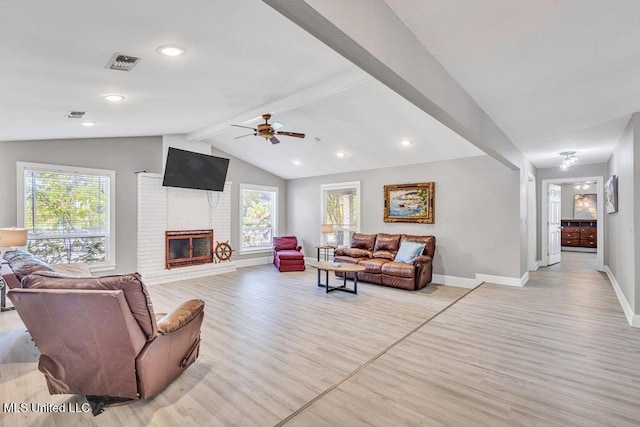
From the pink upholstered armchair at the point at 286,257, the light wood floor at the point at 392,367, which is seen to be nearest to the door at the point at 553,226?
the light wood floor at the point at 392,367

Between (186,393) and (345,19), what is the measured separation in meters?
2.69

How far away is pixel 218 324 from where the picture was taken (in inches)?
154

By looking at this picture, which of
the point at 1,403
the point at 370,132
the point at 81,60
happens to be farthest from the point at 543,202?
the point at 1,403

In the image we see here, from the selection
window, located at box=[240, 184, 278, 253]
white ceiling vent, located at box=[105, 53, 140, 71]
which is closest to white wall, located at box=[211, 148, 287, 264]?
window, located at box=[240, 184, 278, 253]

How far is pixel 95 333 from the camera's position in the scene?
6.84 ft

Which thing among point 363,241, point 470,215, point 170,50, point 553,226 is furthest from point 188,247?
point 553,226

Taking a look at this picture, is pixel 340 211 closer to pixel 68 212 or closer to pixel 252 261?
pixel 252 261

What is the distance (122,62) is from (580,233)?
13783 millimetres

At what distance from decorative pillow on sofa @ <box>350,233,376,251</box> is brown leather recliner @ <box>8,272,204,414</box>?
5068mm

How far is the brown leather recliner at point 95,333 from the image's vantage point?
2.02 meters

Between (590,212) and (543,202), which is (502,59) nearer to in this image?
(543,202)

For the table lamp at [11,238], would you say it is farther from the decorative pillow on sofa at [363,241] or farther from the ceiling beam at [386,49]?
the decorative pillow on sofa at [363,241]

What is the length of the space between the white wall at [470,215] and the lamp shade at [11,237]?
6115mm

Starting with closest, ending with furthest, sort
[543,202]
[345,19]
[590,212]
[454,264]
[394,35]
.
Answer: [345,19], [394,35], [454,264], [543,202], [590,212]
